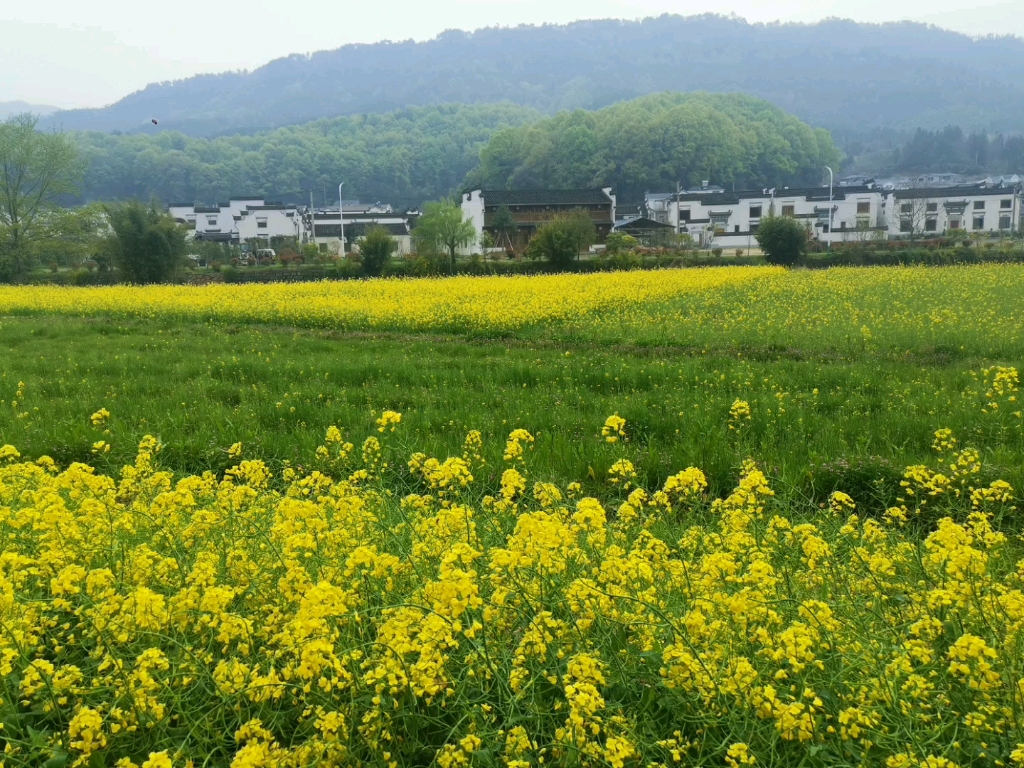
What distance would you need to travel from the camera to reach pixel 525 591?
9.65 ft

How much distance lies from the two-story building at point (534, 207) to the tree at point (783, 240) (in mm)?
21119

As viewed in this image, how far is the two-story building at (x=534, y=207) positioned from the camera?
59.5m

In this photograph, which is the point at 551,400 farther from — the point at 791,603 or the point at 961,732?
the point at 961,732

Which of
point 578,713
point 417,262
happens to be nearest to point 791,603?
point 578,713

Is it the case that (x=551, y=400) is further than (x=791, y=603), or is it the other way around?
(x=551, y=400)

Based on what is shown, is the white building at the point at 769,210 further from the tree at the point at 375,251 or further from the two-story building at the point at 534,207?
the tree at the point at 375,251

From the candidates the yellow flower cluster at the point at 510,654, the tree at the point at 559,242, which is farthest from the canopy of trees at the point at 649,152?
the yellow flower cluster at the point at 510,654

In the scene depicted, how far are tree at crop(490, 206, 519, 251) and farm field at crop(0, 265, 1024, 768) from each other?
5073 centimetres

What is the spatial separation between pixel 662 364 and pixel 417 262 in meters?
27.2

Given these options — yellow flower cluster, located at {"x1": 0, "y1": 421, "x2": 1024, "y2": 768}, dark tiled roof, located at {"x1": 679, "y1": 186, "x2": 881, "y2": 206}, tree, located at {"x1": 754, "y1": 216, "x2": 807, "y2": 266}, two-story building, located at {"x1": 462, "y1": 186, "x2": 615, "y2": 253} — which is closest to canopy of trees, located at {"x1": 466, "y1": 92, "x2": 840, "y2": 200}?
dark tiled roof, located at {"x1": 679, "y1": 186, "x2": 881, "y2": 206}

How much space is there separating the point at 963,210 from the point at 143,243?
61.3 m

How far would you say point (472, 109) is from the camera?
13862 cm

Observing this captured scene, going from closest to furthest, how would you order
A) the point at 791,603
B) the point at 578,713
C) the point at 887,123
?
the point at 578,713, the point at 791,603, the point at 887,123

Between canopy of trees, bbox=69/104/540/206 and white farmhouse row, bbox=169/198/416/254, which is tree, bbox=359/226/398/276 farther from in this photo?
canopy of trees, bbox=69/104/540/206
